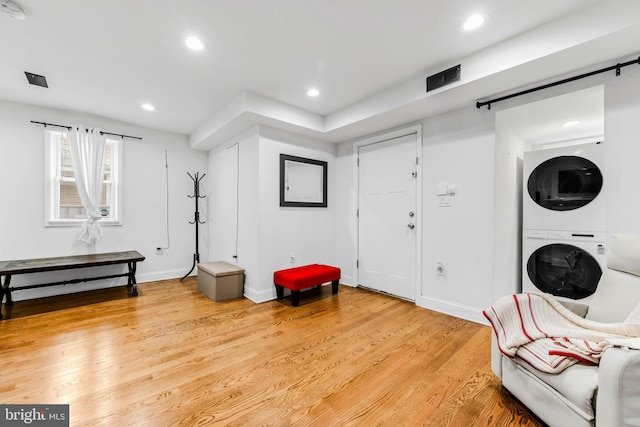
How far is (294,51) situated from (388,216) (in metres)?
2.30

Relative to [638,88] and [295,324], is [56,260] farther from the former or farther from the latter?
[638,88]

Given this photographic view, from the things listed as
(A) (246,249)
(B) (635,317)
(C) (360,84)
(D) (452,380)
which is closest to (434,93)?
(C) (360,84)

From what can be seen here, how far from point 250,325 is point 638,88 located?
12.3 ft

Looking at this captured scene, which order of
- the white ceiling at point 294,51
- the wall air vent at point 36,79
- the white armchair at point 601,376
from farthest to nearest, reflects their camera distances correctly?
the wall air vent at point 36,79, the white ceiling at point 294,51, the white armchair at point 601,376

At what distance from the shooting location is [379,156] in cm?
380

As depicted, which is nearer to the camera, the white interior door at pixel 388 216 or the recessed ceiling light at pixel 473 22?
the recessed ceiling light at pixel 473 22

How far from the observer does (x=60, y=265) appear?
3180 mm

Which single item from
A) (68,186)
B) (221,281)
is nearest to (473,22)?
(221,281)

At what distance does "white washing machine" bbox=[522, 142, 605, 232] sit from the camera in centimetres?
233

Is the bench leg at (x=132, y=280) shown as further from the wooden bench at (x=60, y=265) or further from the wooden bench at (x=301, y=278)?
the wooden bench at (x=301, y=278)

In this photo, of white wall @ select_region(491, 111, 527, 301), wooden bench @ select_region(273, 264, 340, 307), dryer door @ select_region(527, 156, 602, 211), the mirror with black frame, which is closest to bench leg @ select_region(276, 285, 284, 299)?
wooden bench @ select_region(273, 264, 340, 307)

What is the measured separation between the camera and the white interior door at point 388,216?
11.4 feet

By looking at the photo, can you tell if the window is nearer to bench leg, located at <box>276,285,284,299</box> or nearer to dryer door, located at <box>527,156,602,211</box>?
bench leg, located at <box>276,285,284,299</box>

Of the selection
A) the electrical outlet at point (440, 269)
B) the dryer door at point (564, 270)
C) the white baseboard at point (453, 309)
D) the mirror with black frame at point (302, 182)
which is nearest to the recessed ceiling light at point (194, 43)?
the mirror with black frame at point (302, 182)
